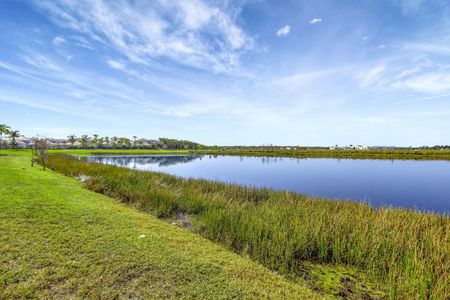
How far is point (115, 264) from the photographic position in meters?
3.40

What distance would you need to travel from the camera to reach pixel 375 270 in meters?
4.06

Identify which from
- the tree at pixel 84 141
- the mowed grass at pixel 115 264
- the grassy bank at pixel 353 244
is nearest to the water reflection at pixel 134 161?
the mowed grass at pixel 115 264

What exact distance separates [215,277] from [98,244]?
7.04 ft

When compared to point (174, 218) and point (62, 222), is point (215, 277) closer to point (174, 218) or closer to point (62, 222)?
point (62, 222)

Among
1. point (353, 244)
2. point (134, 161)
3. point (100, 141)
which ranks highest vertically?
point (100, 141)

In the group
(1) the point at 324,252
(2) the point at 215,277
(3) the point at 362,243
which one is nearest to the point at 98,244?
(2) the point at 215,277

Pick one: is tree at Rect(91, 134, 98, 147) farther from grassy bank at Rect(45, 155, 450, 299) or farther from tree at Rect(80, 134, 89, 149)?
grassy bank at Rect(45, 155, 450, 299)

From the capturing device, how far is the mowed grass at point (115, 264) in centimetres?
289

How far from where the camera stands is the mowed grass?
2891 mm

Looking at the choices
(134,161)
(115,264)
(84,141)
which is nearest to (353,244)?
(115,264)

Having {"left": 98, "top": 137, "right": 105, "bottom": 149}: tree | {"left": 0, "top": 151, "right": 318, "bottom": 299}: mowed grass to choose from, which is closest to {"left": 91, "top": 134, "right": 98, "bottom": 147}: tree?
{"left": 98, "top": 137, "right": 105, "bottom": 149}: tree

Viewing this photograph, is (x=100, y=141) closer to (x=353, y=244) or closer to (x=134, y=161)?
(x=134, y=161)

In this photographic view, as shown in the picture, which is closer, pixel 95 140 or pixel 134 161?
pixel 134 161

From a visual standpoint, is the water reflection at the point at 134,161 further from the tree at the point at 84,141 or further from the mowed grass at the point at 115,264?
the tree at the point at 84,141
